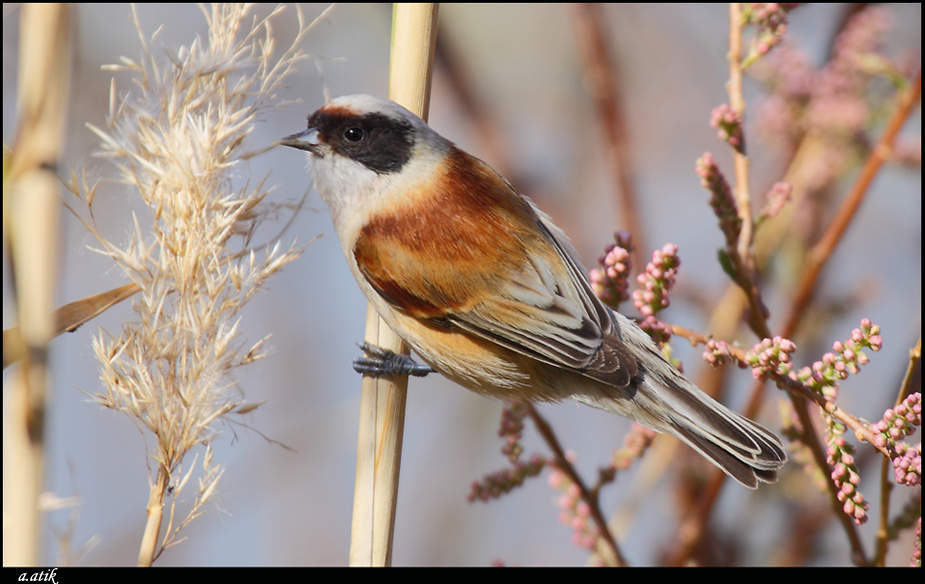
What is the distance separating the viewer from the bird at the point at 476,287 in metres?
1.48

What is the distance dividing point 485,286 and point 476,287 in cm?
2

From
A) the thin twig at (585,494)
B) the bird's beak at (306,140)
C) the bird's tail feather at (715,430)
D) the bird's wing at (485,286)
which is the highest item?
the bird's beak at (306,140)

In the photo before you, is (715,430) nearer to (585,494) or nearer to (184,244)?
(585,494)

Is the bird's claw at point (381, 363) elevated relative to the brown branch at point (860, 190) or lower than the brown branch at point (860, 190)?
lower

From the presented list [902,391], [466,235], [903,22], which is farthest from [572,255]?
[903,22]

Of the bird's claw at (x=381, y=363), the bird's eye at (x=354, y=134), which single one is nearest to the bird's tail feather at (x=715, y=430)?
the bird's claw at (x=381, y=363)

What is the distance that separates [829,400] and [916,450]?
147 millimetres

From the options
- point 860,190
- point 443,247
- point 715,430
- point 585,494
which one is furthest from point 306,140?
point 860,190

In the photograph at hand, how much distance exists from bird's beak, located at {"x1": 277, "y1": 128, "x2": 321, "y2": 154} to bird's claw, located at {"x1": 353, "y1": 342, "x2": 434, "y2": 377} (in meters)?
0.49

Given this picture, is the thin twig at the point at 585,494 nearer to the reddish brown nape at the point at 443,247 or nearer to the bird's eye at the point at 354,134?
the reddish brown nape at the point at 443,247

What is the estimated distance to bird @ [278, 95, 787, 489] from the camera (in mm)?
1478

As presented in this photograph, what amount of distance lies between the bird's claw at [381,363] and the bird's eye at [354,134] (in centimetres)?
49

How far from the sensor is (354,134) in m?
1.60

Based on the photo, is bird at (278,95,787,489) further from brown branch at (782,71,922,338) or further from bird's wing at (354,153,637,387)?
brown branch at (782,71,922,338)
